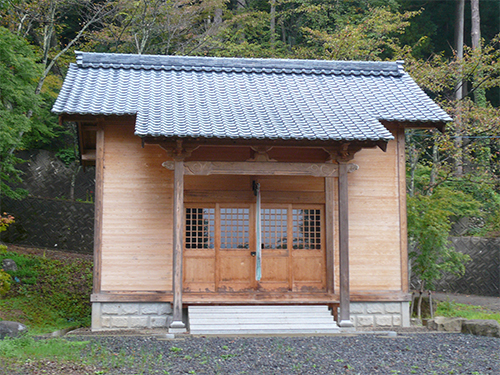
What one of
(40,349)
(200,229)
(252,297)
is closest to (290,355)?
(252,297)

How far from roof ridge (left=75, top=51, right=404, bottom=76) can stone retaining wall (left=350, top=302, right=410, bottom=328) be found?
221 inches

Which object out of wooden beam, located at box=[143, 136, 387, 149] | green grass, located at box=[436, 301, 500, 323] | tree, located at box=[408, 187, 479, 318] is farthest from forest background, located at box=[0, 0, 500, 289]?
wooden beam, located at box=[143, 136, 387, 149]

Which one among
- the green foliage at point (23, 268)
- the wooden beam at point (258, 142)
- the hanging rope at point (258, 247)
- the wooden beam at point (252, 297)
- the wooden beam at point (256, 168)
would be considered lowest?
the wooden beam at point (252, 297)

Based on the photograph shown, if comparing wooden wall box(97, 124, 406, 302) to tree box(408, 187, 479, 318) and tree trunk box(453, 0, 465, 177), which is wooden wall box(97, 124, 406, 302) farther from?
tree trunk box(453, 0, 465, 177)

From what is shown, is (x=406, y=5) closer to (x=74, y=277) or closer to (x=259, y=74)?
(x=259, y=74)

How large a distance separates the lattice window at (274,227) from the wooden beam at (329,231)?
0.91 metres

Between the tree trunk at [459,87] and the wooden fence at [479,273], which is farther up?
the tree trunk at [459,87]

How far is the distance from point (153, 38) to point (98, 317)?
572 inches

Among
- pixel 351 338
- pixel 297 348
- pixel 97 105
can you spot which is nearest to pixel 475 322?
pixel 351 338

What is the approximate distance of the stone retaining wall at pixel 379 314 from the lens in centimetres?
1136

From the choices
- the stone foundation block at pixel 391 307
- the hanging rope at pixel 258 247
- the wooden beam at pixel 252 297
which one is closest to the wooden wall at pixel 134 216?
Result: the wooden beam at pixel 252 297

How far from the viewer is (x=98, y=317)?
422 inches

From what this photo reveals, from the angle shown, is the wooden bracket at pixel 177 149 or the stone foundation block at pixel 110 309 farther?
the stone foundation block at pixel 110 309

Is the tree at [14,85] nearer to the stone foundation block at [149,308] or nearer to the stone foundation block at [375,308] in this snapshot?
the stone foundation block at [149,308]
